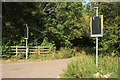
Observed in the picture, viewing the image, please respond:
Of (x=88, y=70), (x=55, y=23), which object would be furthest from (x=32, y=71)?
(x=55, y=23)

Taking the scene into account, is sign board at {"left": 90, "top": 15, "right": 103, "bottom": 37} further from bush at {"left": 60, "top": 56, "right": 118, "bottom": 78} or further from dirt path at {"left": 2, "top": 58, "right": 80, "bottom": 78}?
dirt path at {"left": 2, "top": 58, "right": 80, "bottom": 78}

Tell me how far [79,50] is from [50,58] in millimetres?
5868

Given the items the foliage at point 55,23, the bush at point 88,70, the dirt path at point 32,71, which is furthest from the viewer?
the foliage at point 55,23

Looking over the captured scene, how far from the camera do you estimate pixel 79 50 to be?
17688 millimetres

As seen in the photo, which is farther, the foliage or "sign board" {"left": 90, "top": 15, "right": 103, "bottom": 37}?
the foliage

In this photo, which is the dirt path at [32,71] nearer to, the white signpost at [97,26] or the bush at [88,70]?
the bush at [88,70]

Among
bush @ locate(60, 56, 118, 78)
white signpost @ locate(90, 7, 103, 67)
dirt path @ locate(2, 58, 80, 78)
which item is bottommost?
dirt path @ locate(2, 58, 80, 78)

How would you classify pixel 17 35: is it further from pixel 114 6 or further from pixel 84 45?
pixel 84 45

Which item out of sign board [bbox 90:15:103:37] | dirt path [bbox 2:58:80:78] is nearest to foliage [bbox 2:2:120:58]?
dirt path [bbox 2:58:80:78]

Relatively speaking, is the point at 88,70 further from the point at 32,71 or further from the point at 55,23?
the point at 55,23

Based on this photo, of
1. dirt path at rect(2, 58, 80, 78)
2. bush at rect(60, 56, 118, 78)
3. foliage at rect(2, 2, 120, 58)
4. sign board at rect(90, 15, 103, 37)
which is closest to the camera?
bush at rect(60, 56, 118, 78)

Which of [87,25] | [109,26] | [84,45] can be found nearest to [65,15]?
[87,25]

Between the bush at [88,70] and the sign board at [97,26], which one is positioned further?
the sign board at [97,26]

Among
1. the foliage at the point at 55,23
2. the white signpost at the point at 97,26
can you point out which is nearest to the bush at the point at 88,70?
the white signpost at the point at 97,26
